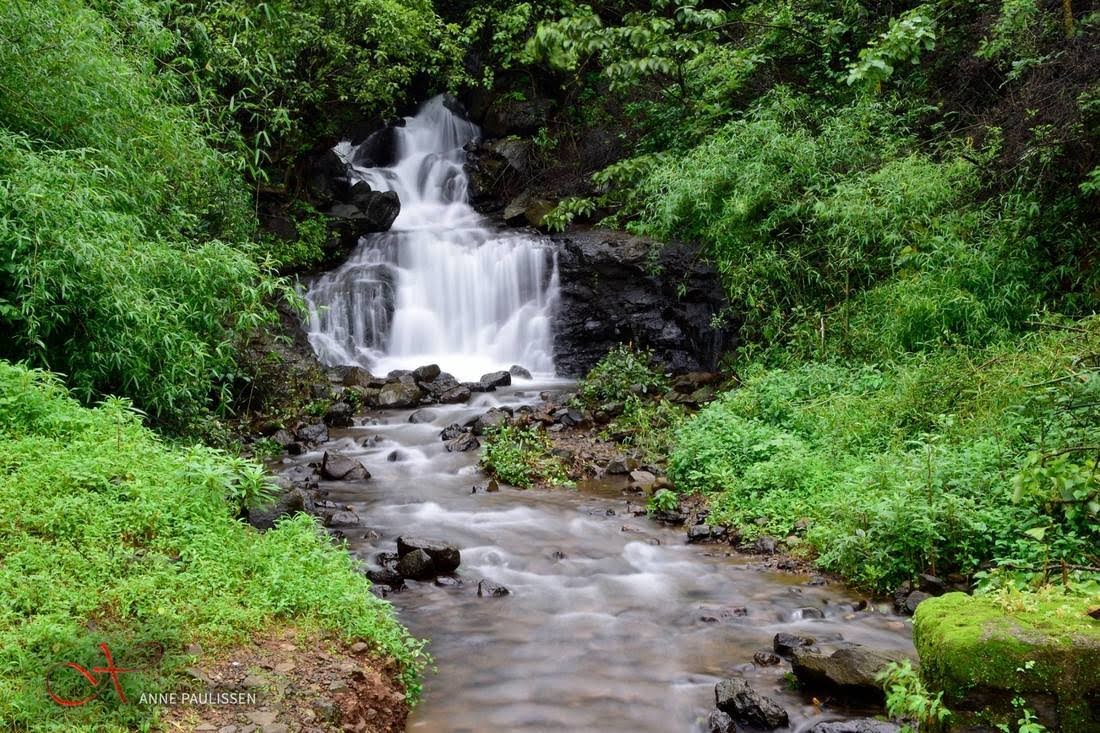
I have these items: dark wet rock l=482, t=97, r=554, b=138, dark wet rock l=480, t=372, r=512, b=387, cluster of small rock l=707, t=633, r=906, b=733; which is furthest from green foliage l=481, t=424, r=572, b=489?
dark wet rock l=482, t=97, r=554, b=138

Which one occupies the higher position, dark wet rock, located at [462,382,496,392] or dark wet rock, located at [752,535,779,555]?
dark wet rock, located at [462,382,496,392]

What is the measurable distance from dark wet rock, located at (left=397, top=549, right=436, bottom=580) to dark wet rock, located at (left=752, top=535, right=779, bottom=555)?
2.93m

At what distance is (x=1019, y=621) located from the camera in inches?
148

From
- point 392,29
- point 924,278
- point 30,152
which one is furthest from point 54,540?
point 392,29

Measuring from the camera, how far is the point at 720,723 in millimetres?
4613

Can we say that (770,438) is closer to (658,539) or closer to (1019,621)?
(658,539)

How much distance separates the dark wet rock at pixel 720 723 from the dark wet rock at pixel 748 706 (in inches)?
1.8

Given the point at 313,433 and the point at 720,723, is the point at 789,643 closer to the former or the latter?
the point at 720,723

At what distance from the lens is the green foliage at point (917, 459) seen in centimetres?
574

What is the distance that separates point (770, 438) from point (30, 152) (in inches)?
299

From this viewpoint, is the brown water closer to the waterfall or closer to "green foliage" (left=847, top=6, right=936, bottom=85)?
"green foliage" (left=847, top=6, right=936, bottom=85)

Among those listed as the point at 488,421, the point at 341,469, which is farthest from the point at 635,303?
the point at 341,469

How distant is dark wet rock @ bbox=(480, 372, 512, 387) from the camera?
14.6 metres
